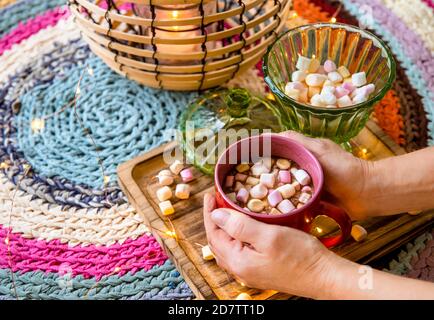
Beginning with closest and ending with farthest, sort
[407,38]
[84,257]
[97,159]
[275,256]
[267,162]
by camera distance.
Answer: [275,256]
[267,162]
[84,257]
[97,159]
[407,38]

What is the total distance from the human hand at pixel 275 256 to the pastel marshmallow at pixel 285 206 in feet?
0.13

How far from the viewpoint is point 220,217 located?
0.86 meters

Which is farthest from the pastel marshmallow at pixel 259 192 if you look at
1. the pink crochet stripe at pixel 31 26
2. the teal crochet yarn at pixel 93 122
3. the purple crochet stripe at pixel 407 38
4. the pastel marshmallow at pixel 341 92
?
the pink crochet stripe at pixel 31 26

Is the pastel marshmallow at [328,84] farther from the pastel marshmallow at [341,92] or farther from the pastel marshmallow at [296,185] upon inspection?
the pastel marshmallow at [296,185]

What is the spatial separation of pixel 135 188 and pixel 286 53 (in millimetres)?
358

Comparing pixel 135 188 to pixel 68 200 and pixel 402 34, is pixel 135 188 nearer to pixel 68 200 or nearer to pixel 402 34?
pixel 68 200

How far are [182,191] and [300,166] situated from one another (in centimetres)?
22

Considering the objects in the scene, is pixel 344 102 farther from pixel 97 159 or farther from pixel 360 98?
pixel 97 159

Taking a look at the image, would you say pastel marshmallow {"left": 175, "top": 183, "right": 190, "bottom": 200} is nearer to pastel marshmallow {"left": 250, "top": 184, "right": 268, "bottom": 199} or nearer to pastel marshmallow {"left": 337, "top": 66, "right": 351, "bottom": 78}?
pastel marshmallow {"left": 250, "top": 184, "right": 268, "bottom": 199}

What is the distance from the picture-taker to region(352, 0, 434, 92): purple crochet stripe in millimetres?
1267

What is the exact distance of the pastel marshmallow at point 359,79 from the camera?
1.05 metres

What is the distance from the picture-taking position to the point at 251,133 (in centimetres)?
110

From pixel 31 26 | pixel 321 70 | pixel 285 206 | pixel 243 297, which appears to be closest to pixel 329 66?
pixel 321 70
